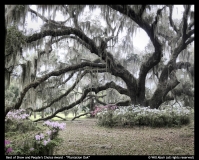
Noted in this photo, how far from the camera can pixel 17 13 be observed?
542 cm

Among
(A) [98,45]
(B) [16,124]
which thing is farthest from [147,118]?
(B) [16,124]

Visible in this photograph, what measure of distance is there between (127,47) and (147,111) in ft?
12.5

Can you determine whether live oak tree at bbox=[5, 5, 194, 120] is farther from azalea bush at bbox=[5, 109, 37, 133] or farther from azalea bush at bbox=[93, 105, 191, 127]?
azalea bush at bbox=[93, 105, 191, 127]

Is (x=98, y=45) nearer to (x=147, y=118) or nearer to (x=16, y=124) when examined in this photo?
(x=147, y=118)

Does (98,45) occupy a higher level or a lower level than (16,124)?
higher

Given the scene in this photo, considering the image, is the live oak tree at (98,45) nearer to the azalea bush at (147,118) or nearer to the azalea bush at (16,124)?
the azalea bush at (16,124)

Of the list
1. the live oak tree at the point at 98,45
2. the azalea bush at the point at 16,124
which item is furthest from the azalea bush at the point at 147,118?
the azalea bush at the point at 16,124

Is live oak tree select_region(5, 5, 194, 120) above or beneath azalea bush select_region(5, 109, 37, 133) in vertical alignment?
above

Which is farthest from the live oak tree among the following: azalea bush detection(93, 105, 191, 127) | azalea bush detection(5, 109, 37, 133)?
azalea bush detection(93, 105, 191, 127)

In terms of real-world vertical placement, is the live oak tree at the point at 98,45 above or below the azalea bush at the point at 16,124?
above
